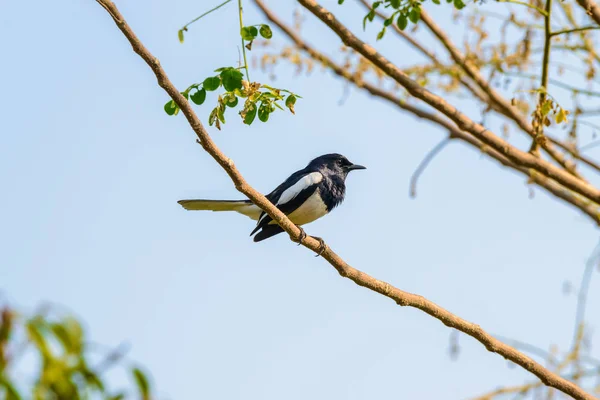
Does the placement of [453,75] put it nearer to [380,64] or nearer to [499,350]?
[380,64]

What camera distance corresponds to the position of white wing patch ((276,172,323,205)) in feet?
22.1

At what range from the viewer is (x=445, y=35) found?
6.60 metres

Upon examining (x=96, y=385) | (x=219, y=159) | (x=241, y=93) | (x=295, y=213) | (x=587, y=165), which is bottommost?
(x=96, y=385)

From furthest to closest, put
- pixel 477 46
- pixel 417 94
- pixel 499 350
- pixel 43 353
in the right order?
pixel 477 46
pixel 417 94
pixel 499 350
pixel 43 353

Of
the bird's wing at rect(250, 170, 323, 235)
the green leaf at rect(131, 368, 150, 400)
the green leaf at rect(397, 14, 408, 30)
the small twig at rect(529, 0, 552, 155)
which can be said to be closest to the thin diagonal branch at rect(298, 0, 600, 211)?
the small twig at rect(529, 0, 552, 155)

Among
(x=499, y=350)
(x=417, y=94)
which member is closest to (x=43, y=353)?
(x=499, y=350)

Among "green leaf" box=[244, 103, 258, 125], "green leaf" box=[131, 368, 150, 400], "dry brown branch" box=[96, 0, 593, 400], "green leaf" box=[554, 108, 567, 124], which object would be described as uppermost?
"green leaf" box=[554, 108, 567, 124]

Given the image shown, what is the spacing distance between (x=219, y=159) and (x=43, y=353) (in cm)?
253

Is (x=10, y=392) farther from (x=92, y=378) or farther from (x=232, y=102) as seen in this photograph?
Answer: (x=232, y=102)

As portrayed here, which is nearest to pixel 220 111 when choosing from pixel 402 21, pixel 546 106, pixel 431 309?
pixel 402 21

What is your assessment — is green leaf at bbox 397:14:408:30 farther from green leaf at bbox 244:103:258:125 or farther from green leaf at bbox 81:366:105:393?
green leaf at bbox 81:366:105:393

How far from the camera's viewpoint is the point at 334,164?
755 centimetres

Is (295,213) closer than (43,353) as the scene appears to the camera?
No

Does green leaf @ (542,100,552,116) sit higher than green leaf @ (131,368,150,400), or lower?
higher
